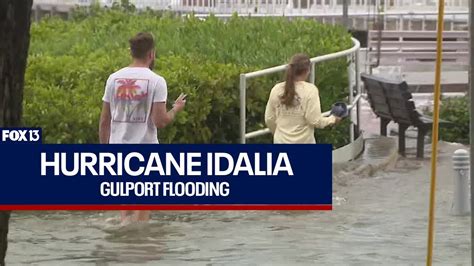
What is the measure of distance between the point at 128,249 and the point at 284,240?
123cm

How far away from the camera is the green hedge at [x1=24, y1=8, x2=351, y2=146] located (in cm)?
1257

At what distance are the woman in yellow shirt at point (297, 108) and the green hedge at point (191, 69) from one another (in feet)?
3.35

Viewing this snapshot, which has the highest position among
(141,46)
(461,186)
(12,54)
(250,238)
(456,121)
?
(12,54)

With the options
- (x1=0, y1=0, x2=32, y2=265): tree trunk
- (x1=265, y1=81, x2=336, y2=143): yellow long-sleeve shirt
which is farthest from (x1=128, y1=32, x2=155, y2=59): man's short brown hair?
(x1=0, y1=0, x2=32, y2=265): tree trunk

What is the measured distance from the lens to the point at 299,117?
12.4m

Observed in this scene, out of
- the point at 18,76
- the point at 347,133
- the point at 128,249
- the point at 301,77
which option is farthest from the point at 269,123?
the point at 18,76

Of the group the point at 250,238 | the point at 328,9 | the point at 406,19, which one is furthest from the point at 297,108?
the point at 406,19

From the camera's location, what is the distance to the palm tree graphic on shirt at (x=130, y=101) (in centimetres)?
1054

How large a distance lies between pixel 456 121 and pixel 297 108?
8203mm

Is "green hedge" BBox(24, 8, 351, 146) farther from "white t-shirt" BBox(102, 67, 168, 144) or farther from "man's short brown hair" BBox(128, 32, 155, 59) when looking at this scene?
"man's short brown hair" BBox(128, 32, 155, 59)

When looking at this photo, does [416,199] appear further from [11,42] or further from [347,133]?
[11,42]

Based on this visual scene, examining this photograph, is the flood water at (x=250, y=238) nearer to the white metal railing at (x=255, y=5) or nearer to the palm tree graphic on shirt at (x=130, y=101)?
the palm tree graphic on shirt at (x=130, y=101)

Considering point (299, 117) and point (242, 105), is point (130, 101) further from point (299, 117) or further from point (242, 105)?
point (242, 105)

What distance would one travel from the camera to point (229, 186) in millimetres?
7645
